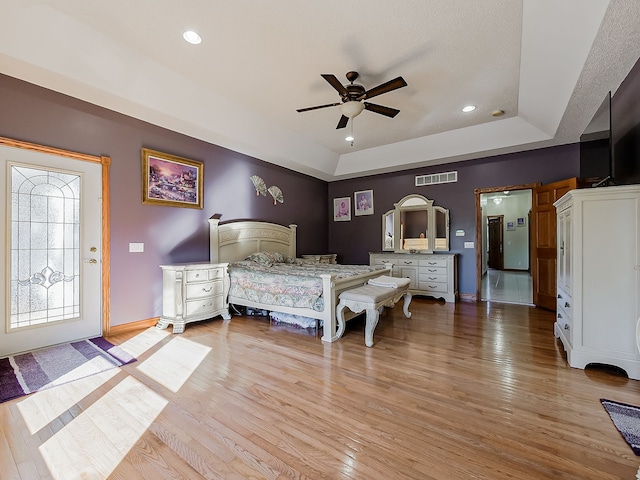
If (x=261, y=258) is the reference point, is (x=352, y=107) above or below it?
above

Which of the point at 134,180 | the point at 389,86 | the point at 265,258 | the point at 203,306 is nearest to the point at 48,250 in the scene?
the point at 134,180

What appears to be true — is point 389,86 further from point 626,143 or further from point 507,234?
point 507,234

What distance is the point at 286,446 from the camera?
59.7 inches

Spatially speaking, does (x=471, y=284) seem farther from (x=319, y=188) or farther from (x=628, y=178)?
(x=319, y=188)

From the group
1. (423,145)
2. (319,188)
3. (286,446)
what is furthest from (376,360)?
(319,188)

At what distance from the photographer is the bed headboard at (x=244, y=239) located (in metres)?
4.42

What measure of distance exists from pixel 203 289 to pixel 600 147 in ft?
16.1

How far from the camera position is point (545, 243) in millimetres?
4488

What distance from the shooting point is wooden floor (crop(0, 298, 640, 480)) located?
1377mm

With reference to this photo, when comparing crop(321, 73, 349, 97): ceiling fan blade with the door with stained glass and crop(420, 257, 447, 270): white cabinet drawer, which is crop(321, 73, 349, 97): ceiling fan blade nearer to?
the door with stained glass

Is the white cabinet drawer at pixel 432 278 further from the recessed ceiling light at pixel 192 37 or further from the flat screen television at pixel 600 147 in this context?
the recessed ceiling light at pixel 192 37

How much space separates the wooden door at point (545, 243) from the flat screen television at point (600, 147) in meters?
0.55

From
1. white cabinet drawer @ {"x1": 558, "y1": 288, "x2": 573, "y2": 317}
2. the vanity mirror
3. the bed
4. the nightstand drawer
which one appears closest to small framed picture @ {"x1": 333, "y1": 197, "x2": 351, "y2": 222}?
the vanity mirror

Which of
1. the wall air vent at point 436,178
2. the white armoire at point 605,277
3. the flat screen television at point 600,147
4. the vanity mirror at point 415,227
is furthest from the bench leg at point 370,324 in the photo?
the wall air vent at point 436,178
